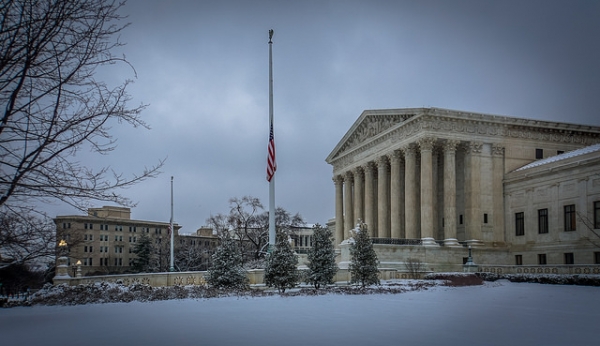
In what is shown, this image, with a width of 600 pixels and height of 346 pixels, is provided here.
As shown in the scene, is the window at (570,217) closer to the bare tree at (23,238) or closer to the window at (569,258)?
the window at (569,258)

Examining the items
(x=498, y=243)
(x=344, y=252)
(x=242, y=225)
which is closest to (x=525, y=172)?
(x=498, y=243)

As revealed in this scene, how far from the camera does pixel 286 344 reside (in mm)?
11188

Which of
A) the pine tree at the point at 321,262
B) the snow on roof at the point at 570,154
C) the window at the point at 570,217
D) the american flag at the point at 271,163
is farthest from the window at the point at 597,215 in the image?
the american flag at the point at 271,163

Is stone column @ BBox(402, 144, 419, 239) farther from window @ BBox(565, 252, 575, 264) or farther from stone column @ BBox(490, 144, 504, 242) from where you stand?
window @ BBox(565, 252, 575, 264)

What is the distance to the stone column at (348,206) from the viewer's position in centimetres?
7450

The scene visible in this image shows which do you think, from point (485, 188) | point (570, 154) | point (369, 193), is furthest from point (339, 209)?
point (570, 154)

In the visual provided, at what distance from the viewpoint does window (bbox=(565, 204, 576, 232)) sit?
47.4m

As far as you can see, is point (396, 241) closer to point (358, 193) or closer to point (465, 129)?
point (465, 129)

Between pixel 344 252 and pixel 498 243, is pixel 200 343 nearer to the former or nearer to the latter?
pixel 344 252

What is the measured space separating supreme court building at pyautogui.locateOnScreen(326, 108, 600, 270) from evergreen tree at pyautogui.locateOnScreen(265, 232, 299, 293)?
2049cm

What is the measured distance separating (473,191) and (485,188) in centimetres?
159

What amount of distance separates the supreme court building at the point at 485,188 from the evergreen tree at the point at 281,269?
2049 cm

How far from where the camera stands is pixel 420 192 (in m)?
59.7

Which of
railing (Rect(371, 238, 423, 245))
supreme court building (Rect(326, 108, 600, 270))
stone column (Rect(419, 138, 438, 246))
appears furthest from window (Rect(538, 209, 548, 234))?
railing (Rect(371, 238, 423, 245))
